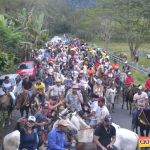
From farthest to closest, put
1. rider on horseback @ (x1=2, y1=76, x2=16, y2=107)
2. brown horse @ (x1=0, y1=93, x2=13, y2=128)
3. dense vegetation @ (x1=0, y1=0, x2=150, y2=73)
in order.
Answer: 1. dense vegetation @ (x1=0, y1=0, x2=150, y2=73)
2. rider on horseback @ (x1=2, y1=76, x2=16, y2=107)
3. brown horse @ (x1=0, y1=93, x2=13, y2=128)

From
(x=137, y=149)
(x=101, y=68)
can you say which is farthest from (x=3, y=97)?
(x=101, y=68)

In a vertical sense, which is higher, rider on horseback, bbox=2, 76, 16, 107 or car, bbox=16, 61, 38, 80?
rider on horseback, bbox=2, 76, 16, 107

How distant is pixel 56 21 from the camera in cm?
8400

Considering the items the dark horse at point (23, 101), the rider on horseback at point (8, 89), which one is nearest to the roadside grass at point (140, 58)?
the rider on horseback at point (8, 89)

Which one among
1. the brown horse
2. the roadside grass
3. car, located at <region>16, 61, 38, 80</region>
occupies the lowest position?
the roadside grass

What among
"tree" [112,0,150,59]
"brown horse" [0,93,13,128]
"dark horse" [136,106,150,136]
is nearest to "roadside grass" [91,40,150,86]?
"tree" [112,0,150,59]

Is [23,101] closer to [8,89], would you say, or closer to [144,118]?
[8,89]

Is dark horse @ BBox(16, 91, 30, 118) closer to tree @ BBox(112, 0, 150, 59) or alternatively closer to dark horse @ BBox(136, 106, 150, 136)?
dark horse @ BBox(136, 106, 150, 136)

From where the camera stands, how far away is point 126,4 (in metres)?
51.1

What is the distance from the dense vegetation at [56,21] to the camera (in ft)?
118

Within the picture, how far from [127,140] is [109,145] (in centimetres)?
132

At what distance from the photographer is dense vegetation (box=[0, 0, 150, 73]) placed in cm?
3603

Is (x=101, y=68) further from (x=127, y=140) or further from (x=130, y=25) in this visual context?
(x=130, y=25)

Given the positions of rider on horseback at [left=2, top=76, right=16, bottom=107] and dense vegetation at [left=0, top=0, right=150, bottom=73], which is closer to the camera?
rider on horseback at [left=2, top=76, right=16, bottom=107]
